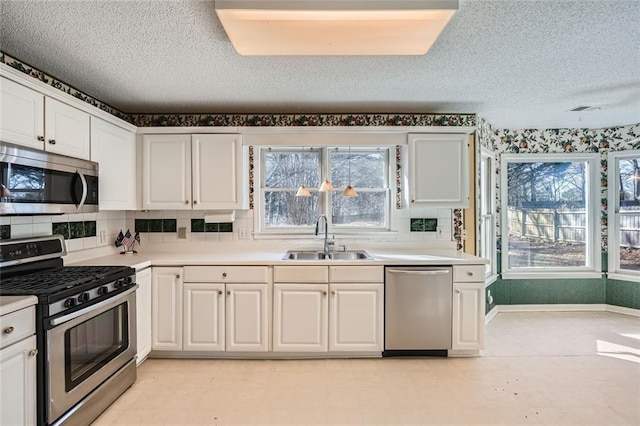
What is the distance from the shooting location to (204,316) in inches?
115

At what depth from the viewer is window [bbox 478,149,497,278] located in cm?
394

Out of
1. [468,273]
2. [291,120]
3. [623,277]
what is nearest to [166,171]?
[291,120]

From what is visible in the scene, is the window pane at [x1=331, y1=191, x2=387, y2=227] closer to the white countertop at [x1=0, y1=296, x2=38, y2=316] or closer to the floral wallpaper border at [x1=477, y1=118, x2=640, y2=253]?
the floral wallpaper border at [x1=477, y1=118, x2=640, y2=253]

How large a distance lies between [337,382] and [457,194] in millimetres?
2004

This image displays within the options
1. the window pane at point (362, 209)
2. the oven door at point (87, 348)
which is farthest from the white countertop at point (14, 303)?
the window pane at point (362, 209)

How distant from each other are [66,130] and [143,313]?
4.89 ft

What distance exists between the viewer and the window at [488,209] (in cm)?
394

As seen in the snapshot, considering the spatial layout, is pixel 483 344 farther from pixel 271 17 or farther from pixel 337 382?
pixel 271 17

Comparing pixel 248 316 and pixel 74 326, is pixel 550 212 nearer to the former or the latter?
pixel 248 316

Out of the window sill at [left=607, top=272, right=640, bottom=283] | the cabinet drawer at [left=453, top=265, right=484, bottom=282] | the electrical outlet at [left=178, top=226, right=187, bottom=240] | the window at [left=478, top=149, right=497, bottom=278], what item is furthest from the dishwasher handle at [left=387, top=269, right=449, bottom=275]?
the window sill at [left=607, top=272, right=640, bottom=283]

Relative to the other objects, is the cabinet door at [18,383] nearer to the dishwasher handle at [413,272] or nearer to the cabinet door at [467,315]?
the dishwasher handle at [413,272]

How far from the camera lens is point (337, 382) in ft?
8.53

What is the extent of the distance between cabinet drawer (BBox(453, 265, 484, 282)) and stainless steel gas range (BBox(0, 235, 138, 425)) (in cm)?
259

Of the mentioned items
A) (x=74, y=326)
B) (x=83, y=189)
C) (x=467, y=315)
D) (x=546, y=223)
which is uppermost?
(x=83, y=189)
